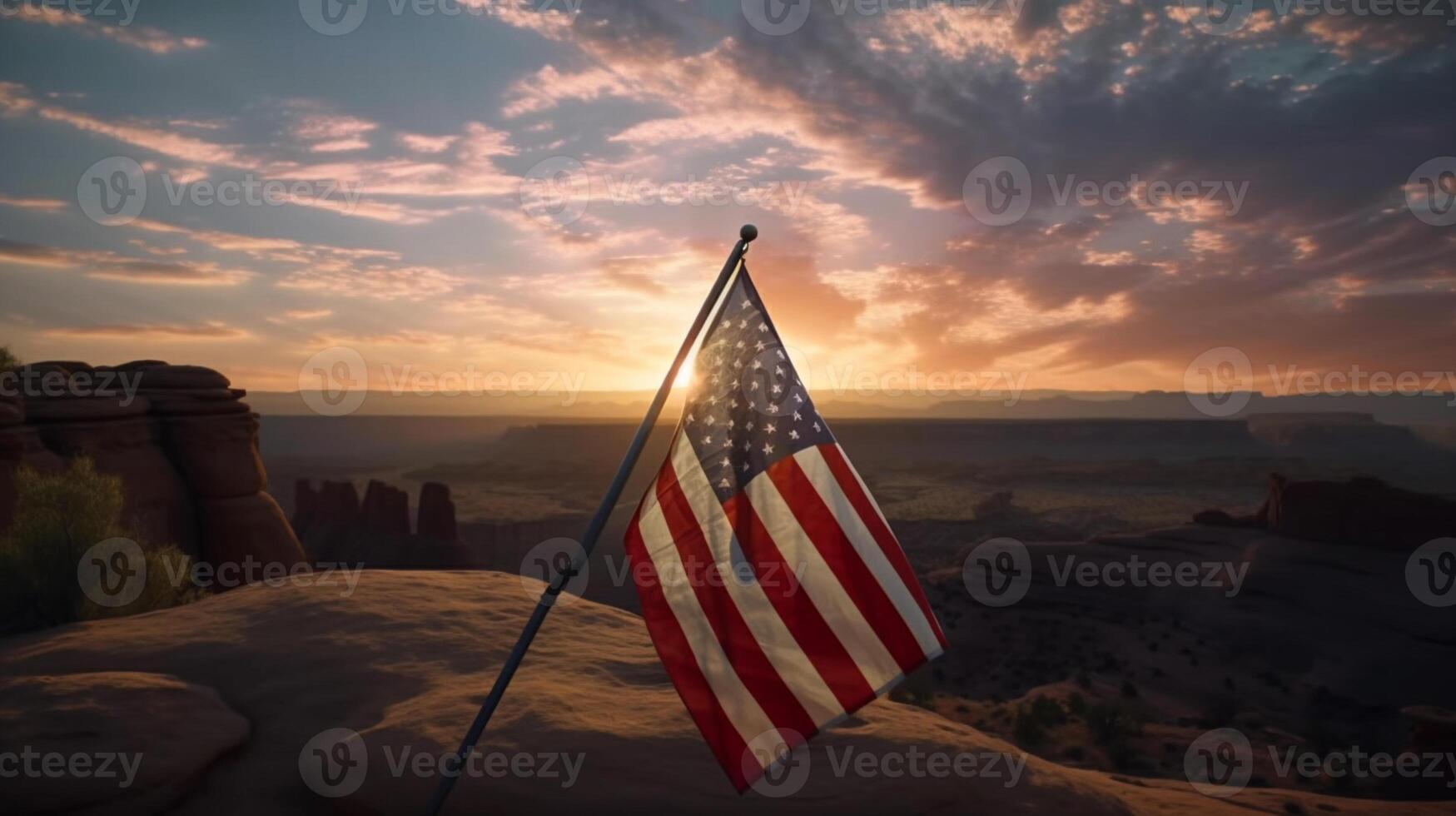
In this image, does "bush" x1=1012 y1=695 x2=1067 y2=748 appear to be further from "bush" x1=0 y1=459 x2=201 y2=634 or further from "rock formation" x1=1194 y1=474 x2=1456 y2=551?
"rock formation" x1=1194 y1=474 x2=1456 y2=551

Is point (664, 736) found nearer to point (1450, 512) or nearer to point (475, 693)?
point (475, 693)

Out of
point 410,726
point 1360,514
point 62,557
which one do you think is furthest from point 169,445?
point 1360,514

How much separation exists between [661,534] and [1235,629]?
3386 centimetres

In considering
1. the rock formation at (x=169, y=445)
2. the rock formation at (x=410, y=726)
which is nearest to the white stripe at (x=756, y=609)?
the rock formation at (x=410, y=726)

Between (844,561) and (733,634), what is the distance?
0.82 meters

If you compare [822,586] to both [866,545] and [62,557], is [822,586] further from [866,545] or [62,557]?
[62,557]

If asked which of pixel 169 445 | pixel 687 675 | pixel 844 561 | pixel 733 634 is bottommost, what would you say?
pixel 169 445

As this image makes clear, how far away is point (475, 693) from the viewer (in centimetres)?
785

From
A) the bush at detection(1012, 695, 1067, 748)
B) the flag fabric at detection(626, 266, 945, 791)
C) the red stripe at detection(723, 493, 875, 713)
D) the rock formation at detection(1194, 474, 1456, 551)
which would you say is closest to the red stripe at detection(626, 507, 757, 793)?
the flag fabric at detection(626, 266, 945, 791)

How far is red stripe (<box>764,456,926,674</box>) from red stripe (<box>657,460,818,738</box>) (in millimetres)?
614

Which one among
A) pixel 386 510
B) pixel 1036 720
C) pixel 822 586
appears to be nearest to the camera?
pixel 822 586

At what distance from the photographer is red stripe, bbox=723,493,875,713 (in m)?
4.70

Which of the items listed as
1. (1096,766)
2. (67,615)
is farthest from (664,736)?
(1096,766)

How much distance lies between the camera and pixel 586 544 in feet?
15.6
